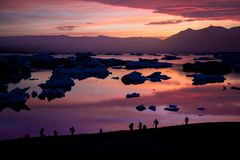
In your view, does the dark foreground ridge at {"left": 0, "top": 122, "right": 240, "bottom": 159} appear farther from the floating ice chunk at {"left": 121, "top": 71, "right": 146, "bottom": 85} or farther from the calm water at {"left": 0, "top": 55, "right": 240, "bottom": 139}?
the floating ice chunk at {"left": 121, "top": 71, "right": 146, "bottom": 85}

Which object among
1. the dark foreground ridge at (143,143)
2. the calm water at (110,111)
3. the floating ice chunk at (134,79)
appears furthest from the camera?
the floating ice chunk at (134,79)

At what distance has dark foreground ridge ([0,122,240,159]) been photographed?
28.9ft

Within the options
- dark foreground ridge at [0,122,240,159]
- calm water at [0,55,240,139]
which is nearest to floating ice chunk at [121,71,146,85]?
calm water at [0,55,240,139]

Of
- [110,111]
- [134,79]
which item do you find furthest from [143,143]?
[134,79]

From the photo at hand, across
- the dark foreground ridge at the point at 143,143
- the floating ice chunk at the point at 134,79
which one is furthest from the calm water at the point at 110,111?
the floating ice chunk at the point at 134,79

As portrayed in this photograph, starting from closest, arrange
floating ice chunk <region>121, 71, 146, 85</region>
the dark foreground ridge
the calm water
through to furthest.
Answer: the dark foreground ridge
the calm water
floating ice chunk <region>121, 71, 146, 85</region>

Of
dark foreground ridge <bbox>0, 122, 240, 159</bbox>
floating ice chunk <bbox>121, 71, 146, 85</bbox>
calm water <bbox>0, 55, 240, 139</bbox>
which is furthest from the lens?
floating ice chunk <bbox>121, 71, 146, 85</bbox>

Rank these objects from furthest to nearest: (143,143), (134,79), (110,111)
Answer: (134,79), (110,111), (143,143)

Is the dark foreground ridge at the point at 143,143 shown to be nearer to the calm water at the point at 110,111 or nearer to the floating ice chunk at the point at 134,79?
the calm water at the point at 110,111

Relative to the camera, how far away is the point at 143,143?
9695 millimetres

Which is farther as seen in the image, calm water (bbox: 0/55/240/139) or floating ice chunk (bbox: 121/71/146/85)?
floating ice chunk (bbox: 121/71/146/85)

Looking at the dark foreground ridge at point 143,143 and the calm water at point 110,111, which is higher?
the dark foreground ridge at point 143,143

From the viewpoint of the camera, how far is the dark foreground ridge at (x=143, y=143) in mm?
8820

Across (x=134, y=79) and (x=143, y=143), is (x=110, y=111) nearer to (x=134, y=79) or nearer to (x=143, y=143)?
(x=143, y=143)
